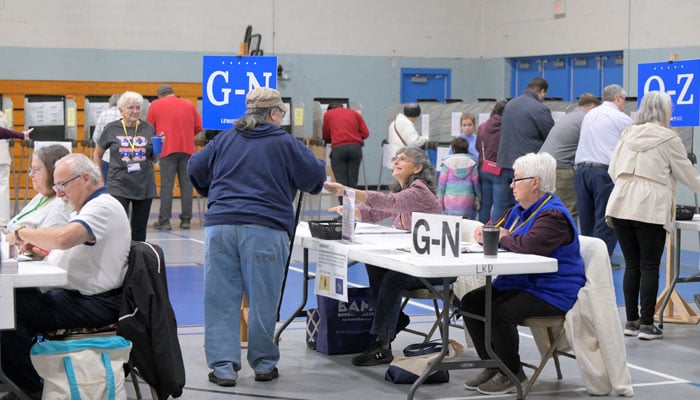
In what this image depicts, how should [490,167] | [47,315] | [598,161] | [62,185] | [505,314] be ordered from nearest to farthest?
[47,315] → [62,185] → [505,314] → [598,161] → [490,167]

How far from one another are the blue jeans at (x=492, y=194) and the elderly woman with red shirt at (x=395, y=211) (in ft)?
12.6

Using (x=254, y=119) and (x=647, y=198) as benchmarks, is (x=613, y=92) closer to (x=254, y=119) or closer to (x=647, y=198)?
(x=647, y=198)

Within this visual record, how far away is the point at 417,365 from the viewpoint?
488cm

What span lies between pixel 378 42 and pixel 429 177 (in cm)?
1129

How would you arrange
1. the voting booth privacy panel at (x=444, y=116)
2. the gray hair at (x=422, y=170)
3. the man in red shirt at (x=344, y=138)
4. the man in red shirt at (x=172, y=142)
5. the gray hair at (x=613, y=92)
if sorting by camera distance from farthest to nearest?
the voting booth privacy panel at (x=444, y=116)
the man in red shirt at (x=344, y=138)
the man in red shirt at (x=172, y=142)
the gray hair at (x=613, y=92)
the gray hair at (x=422, y=170)

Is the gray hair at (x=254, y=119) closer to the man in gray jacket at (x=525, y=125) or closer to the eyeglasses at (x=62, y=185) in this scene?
the eyeglasses at (x=62, y=185)

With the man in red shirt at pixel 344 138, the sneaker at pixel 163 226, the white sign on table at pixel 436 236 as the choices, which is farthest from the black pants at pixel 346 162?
the white sign on table at pixel 436 236

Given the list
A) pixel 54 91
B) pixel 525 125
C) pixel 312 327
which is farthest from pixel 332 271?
pixel 54 91

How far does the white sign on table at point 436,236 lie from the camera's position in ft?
14.4

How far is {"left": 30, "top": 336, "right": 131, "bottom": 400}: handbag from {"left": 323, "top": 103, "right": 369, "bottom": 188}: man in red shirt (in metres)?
8.64

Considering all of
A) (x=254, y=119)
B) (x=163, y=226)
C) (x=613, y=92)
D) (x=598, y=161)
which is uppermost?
(x=613, y=92)

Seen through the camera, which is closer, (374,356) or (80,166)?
(80,166)

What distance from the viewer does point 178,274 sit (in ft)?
27.3

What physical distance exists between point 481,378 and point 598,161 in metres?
3.62
